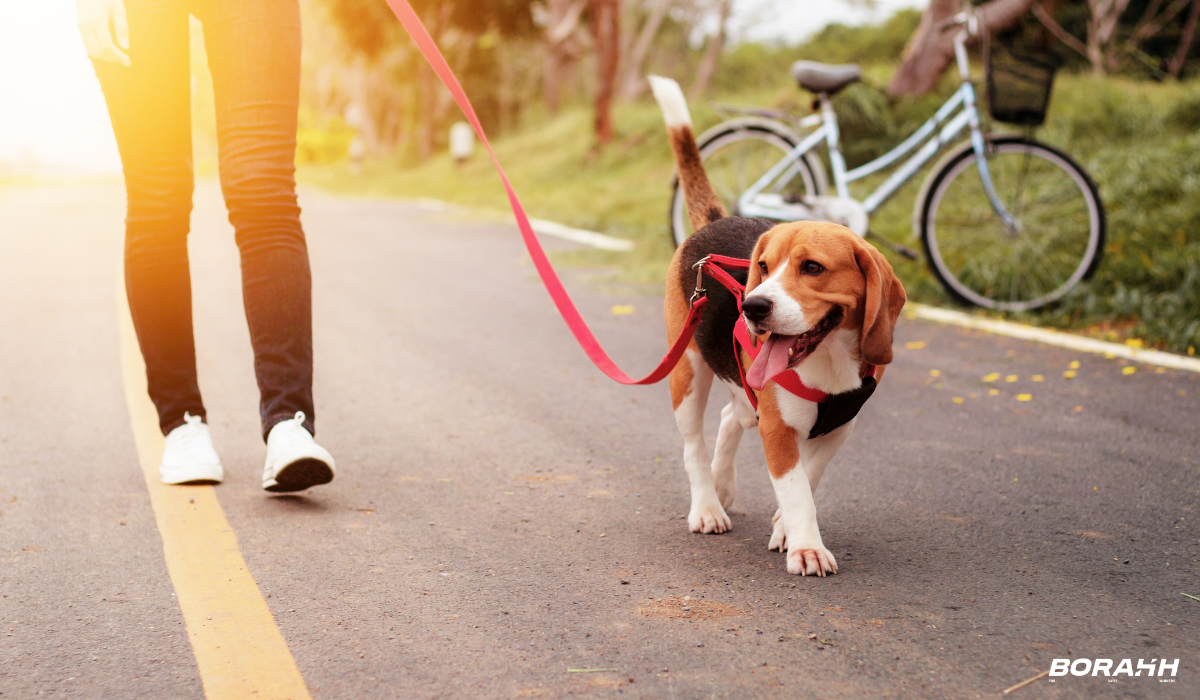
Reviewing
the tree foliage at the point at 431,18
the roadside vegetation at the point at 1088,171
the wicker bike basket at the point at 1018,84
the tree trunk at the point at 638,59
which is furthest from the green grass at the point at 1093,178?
the tree trunk at the point at 638,59

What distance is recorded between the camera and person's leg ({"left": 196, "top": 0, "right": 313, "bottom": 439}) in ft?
10.3

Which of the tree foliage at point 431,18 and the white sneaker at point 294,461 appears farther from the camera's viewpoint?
the tree foliage at point 431,18

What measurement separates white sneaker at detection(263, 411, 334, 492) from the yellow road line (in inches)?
7.3

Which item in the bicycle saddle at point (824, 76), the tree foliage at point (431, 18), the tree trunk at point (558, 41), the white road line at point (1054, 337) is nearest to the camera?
the white road line at point (1054, 337)

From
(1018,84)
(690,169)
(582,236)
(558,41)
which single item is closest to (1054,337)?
(1018,84)

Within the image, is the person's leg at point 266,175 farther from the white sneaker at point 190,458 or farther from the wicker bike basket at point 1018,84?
the wicker bike basket at point 1018,84

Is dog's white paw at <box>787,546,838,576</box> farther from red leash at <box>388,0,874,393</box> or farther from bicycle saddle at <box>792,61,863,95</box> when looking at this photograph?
bicycle saddle at <box>792,61,863,95</box>

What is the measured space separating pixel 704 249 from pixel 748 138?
165 inches

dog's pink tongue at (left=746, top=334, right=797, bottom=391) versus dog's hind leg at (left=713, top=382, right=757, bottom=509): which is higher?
dog's pink tongue at (left=746, top=334, right=797, bottom=391)

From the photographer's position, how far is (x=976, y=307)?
6.30m

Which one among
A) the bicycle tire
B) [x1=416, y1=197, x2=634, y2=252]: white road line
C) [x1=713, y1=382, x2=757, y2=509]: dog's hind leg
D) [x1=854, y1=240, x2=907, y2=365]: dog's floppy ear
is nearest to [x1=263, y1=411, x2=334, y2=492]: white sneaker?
[x1=713, y1=382, x2=757, y2=509]: dog's hind leg

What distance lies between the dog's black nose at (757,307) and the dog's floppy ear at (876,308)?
0.82 feet

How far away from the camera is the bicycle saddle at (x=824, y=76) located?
21.8 ft

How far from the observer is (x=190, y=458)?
3.34 m
